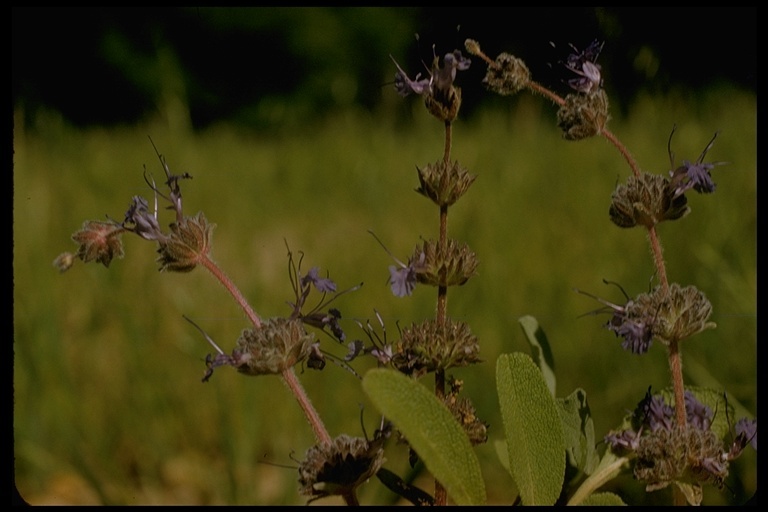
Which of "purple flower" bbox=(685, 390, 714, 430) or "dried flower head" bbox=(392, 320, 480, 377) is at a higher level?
"dried flower head" bbox=(392, 320, 480, 377)

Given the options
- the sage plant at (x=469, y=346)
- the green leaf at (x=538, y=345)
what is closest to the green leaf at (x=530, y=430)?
the sage plant at (x=469, y=346)

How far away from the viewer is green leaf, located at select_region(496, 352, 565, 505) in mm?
299

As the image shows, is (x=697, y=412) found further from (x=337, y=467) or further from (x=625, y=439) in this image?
(x=337, y=467)

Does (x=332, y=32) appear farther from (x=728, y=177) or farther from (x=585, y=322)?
(x=585, y=322)

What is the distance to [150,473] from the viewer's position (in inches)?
43.6

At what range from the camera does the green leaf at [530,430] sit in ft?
0.98

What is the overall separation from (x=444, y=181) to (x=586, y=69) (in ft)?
0.29

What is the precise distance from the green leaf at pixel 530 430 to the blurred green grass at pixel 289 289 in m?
0.48

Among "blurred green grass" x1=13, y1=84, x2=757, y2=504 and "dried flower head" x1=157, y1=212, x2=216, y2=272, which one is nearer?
"dried flower head" x1=157, y1=212, x2=216, y2=272

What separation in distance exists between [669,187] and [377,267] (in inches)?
37.1

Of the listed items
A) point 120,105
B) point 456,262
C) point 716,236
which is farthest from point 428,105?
point 120,105

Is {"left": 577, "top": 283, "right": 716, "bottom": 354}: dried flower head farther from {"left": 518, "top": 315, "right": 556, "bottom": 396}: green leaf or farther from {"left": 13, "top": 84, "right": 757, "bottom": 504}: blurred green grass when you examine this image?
{"left": 13, "top": 84, "right": 757, "bottom": 504}: blurred green grass

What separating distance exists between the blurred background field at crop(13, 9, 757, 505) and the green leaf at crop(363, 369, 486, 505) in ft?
1.54

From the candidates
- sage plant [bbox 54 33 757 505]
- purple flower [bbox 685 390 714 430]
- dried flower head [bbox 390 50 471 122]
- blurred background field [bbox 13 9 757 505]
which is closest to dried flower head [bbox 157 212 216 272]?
sage plant [bbox 54 33 757 505]
